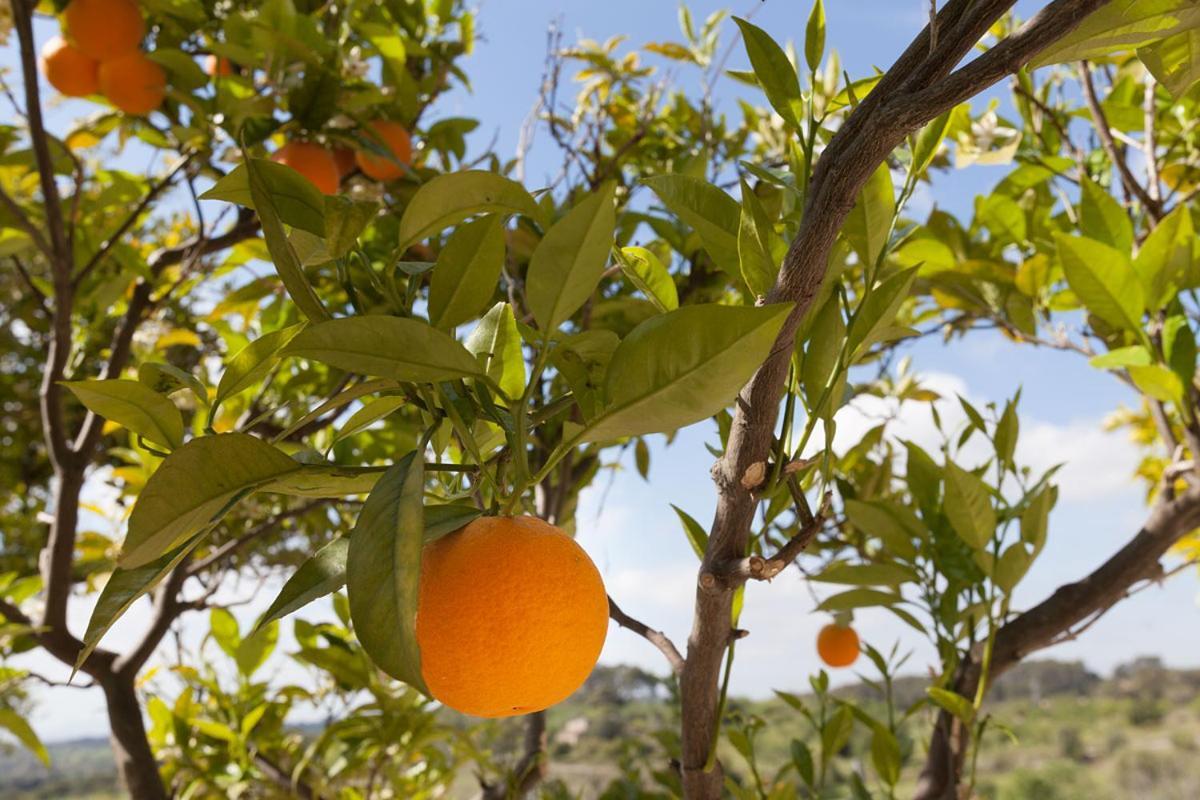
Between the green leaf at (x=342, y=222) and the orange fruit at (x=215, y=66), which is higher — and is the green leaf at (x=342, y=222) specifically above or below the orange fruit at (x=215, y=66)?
below

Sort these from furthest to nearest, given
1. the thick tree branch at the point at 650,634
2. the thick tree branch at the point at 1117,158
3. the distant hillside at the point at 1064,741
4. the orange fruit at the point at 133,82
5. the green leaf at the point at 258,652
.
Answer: the distant hillside at the point at 1064,741
the green leaf at the point at 258,652
the orange fruit at the point at 133,82
the thick tree branch at the point at 1117,158
the thick tree branch at the point at 650,634

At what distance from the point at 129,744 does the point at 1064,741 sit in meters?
6.44

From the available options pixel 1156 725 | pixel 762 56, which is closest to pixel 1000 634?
pixel 762 56

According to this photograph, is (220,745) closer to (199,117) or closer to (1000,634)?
(199,117)

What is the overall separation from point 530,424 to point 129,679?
100 cm

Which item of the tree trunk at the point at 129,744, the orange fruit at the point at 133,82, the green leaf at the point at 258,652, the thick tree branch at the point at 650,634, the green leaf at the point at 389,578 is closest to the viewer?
the green leaf at the point at 389,578

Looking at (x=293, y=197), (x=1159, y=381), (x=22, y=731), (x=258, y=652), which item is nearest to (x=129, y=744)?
(x=22, y=731)

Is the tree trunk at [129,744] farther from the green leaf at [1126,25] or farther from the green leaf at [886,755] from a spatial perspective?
the green leaf at [1126,25]

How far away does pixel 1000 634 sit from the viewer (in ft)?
2.82

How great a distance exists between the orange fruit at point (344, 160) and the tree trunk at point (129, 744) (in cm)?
72

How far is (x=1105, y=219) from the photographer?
81 centimetres

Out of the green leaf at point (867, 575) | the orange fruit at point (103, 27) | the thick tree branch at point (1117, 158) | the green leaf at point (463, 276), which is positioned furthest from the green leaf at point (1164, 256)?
the orange fruit at point (103, 27)

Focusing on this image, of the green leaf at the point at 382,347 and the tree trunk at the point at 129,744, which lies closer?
the green leaf at the point at 382,347

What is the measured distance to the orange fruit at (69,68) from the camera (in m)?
1.21
